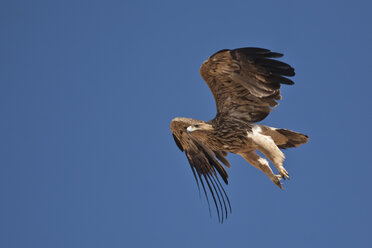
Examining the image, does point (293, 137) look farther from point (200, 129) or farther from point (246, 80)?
point (200, 129)

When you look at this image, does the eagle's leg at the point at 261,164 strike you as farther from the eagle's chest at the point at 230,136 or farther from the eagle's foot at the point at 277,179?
the eagle's chest at the point at 230,136

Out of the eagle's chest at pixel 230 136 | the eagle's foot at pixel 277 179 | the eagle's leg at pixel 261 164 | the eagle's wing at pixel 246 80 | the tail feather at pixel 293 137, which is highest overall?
the eagle's wing at pixel 246 80

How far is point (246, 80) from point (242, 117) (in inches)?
29.0

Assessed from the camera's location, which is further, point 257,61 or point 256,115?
point 256,115

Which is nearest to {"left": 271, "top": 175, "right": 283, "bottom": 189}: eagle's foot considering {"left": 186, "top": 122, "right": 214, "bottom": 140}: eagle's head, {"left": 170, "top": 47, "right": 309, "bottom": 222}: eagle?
{"left": 170, "top": 47, "right": 309, "bottom": 222}: eagle

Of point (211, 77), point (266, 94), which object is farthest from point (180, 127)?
point (266, 94)

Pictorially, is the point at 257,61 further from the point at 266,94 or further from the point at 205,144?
the point at 205,144

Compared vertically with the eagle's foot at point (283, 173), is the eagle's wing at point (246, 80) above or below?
above

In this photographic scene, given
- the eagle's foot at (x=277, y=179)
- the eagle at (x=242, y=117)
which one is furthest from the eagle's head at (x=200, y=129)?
the eagle's foot at (x=277, y=179)

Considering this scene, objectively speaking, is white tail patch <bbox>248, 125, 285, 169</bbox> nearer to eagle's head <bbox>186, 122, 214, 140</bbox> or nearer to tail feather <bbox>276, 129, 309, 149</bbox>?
tail feather <bbox>276, 129, 309, 149</bbox>

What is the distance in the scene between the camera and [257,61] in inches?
341

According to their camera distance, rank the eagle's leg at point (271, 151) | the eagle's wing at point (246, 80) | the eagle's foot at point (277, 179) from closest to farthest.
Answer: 1. the eagle's wing at point (246, 80)
2. the eagle's leg at point (271, 151)
3. the eagle's foot at point (277, 179)

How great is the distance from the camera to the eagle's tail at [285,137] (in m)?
9.09

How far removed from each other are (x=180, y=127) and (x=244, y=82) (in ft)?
4.86
